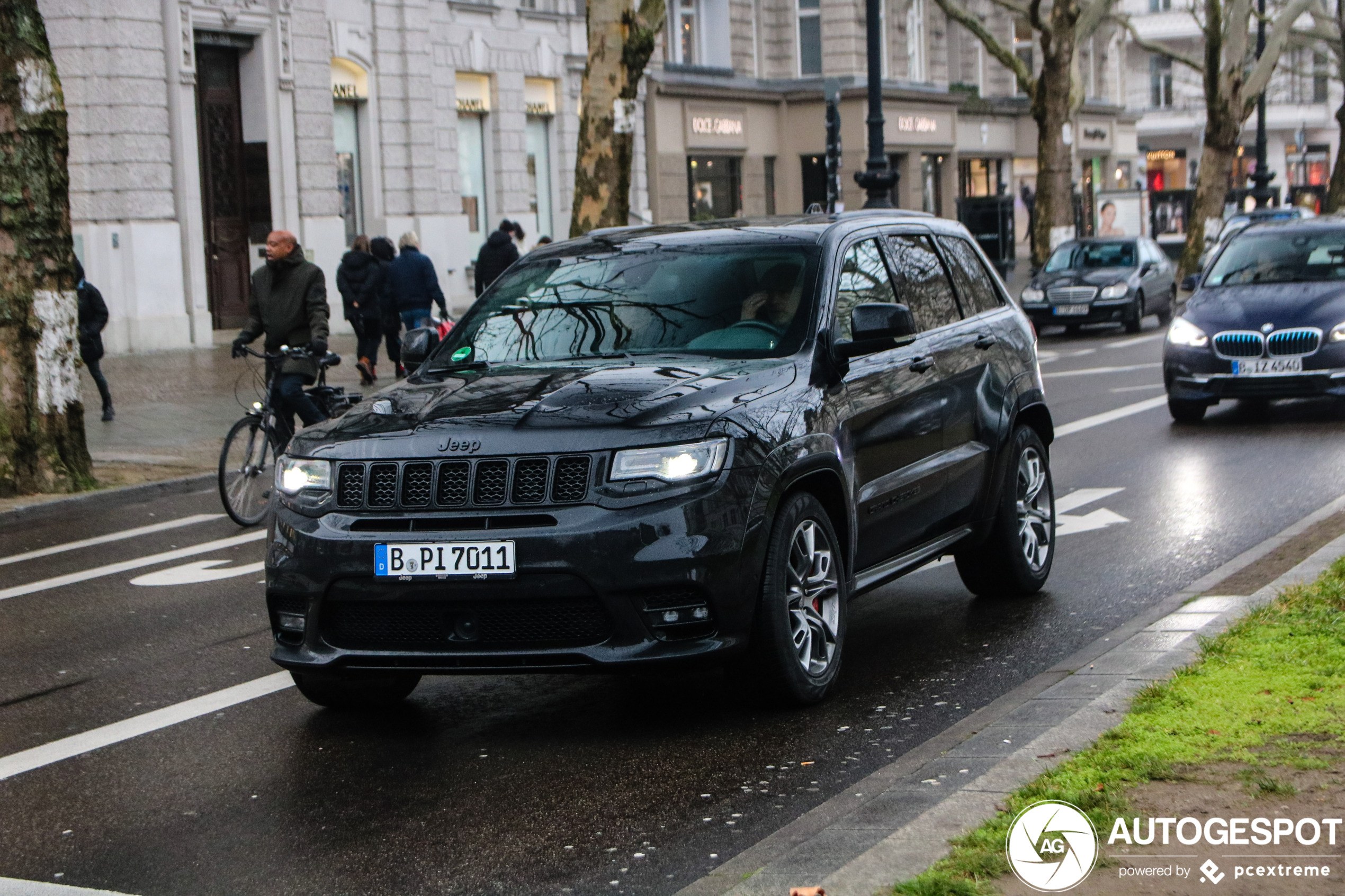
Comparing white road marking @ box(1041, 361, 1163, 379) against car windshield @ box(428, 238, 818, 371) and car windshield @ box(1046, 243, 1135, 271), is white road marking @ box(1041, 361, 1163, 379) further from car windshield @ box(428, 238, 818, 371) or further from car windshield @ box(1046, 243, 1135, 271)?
→ car windshield @ box(428, 238, 818, 371)

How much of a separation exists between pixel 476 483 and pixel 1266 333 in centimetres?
1051

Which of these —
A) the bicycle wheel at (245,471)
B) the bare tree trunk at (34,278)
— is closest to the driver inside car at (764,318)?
the bicycle wheel at (245,471)

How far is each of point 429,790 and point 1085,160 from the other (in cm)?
6144

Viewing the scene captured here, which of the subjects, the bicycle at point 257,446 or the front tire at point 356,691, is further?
the bicycle at point 257,446

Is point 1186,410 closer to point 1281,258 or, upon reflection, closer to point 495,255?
point 1281,258

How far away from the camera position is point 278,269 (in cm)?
1249

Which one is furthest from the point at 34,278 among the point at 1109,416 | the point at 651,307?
the point at 1109,416

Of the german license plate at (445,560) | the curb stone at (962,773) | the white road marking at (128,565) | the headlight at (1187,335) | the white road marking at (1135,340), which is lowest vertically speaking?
the white road marking at (128,565)

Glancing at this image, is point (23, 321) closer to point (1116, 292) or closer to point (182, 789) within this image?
point (182, 789)

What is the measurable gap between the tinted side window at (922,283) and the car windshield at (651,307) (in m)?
0.76

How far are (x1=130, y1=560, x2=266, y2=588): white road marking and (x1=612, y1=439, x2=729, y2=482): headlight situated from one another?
14.8 feet

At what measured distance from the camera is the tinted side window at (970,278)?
26.8 ft

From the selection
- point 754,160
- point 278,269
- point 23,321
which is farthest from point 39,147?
point 754,160

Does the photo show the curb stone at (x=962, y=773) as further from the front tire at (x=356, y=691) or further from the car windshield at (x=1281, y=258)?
the car windshield at (x=1281, y=258)
